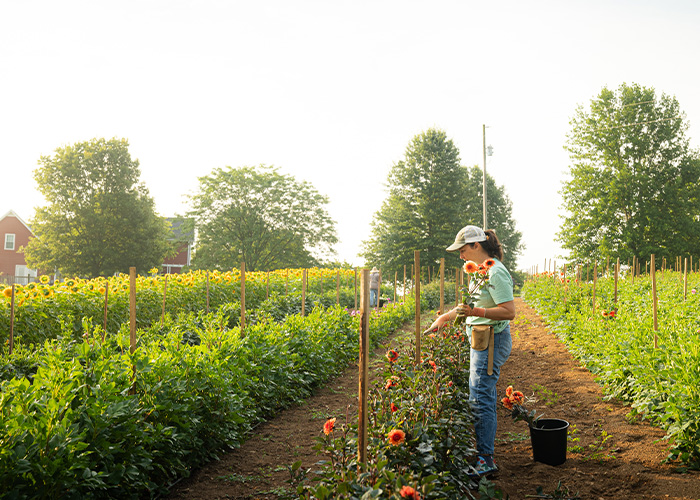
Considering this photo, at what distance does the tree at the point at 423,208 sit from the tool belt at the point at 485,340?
28.9m

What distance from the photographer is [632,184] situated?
30.5m

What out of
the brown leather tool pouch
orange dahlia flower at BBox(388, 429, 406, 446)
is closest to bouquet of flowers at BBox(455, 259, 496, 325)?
the brown leather tool pouch

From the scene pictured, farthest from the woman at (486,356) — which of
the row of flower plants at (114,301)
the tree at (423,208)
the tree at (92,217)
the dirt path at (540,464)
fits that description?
the tree at (92,217)

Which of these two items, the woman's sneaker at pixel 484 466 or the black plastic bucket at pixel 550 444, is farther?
the black plastic bucket at pixel 550 444

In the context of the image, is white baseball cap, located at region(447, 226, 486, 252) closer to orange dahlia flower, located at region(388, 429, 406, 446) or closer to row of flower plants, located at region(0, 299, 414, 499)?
orange dahlia flower, located at region(388, 429, 406, 446)

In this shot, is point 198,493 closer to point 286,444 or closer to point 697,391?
point 286,444

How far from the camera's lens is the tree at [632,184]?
30125mm

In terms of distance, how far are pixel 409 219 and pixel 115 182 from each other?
20.1m

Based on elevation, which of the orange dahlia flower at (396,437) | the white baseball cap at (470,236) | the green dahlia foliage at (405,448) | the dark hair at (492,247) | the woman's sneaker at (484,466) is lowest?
the woman's sneaker at (484,466)

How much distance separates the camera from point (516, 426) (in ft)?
18.0

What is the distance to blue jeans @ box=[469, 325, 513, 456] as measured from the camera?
3859 millimetres

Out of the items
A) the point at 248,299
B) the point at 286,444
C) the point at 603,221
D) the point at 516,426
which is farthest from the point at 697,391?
the point at 603,221

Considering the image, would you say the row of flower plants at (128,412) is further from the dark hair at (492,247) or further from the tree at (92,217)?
the tree at (92,217)

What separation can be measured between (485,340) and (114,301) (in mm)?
7943
